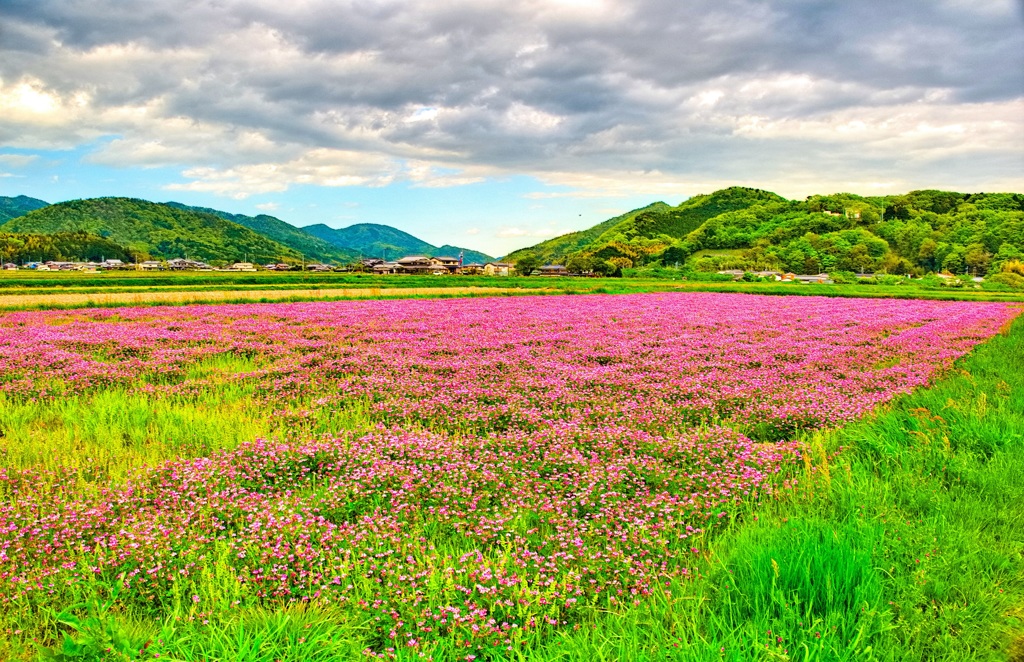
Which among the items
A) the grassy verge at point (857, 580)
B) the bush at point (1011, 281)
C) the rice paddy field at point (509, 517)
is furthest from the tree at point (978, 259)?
the grassy verge at point (857, 580)

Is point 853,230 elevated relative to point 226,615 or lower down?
elevated

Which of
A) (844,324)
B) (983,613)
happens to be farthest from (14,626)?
(844,324)

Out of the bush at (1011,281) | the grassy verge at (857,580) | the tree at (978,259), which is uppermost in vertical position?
the tree at (978,259)

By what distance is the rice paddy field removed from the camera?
10.9 ft

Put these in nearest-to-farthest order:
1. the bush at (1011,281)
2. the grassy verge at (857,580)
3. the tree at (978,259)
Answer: the grassy verge at (857,580), the bush at (1011,281), the tree at (978,259)

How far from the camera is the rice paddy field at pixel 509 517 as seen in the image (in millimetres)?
3330

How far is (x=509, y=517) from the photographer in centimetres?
Result: 486

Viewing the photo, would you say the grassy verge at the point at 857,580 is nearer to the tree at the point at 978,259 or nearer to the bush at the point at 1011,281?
the bush at the point at 1011,281

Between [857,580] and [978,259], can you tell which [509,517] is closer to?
[857,580]

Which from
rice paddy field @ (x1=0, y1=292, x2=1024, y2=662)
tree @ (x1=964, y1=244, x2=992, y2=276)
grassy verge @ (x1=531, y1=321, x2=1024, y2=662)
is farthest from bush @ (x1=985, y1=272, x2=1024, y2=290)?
grassy verge @ (x1=531, y1=321, x2=1024, y2=662)

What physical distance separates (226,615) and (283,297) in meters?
39.8

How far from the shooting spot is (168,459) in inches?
258

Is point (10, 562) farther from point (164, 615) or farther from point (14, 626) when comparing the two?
point (164, 615)

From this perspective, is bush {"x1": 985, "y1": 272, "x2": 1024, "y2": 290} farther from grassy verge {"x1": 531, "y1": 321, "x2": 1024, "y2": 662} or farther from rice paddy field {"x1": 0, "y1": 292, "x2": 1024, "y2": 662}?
grassy verge {"x1": 531, "y1": 321, "x2": 1024, "y2": 662}
